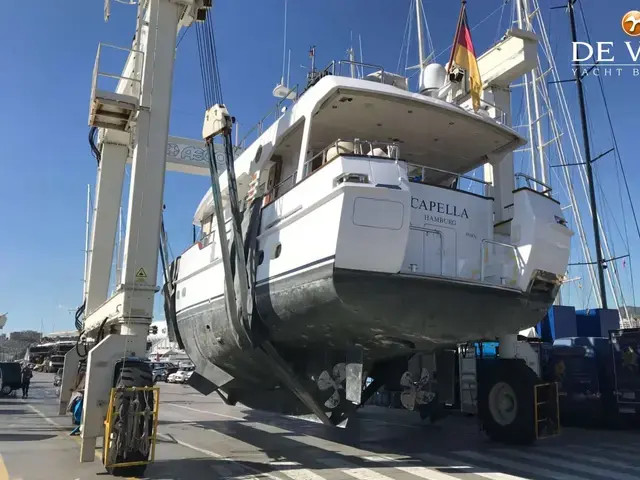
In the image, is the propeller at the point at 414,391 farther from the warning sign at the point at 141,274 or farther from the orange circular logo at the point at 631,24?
the orange circular logo at the point at 631,24

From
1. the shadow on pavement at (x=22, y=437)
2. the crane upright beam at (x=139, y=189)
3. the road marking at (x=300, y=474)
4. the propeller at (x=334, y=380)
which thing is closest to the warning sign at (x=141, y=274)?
the crane upright beam at (x=139, y=189)

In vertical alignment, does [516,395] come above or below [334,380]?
below

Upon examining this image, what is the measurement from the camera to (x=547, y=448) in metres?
9.12

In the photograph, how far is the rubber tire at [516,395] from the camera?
928 centimetres

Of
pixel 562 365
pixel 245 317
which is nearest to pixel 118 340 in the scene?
pixel 245 317

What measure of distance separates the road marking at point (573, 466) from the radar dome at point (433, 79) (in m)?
6.18

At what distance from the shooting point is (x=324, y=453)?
27.5 ft

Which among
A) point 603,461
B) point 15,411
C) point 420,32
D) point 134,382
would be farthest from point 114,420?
point 420,32

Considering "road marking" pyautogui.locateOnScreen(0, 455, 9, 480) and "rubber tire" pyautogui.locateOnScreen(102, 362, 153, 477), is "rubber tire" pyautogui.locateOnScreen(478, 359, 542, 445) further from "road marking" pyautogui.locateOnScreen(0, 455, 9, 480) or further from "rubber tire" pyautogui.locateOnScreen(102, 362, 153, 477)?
"road marking" pyautogui.locateOnScreen(0, 455, 9, 480)

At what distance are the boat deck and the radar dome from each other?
5.96 m

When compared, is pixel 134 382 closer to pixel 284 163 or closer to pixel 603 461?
pixel 284 163

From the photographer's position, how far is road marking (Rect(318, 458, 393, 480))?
6672mm

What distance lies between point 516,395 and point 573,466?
186 centimetres

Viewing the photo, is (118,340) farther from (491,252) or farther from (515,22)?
(515,22)
